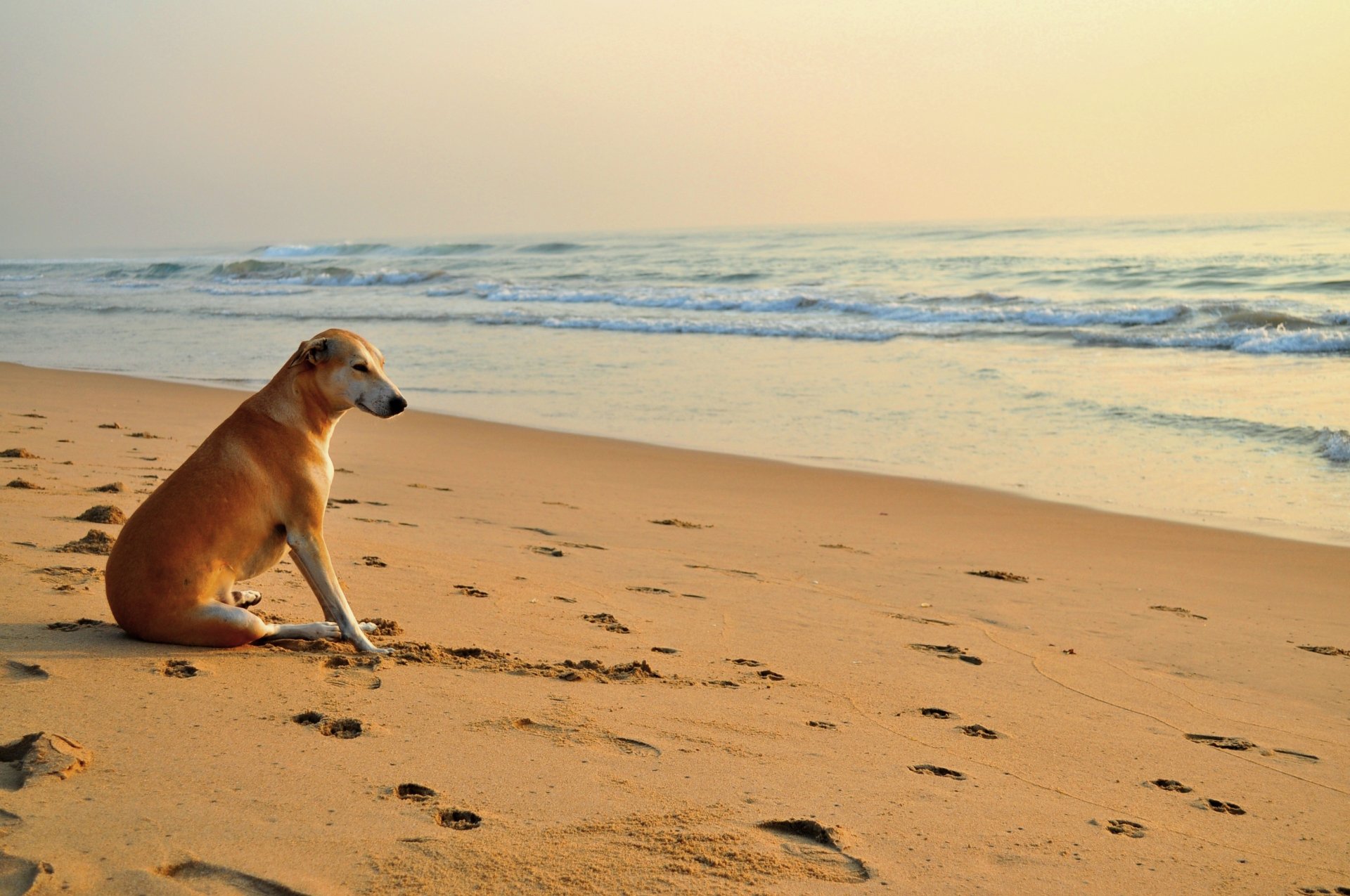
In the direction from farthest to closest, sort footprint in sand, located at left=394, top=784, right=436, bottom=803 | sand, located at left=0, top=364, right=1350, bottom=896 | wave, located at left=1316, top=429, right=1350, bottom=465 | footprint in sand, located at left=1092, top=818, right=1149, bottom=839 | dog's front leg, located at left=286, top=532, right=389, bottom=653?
1. wave, located at left=1316, top=429, right=1350, bottom=465
2. dog's front leg, located at left=286, top=532, right=389, bottom=653
3. footprint in sand, located at left=1092, top=818, right=1149, bottom=839
4. footprint in sand, located at left=394, top=784, right=436, bottom=803
5. sand, located at left=0, top=364, right=1350, bottom=896

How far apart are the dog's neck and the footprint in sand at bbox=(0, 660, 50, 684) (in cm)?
125

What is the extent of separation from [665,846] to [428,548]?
3.86 meters

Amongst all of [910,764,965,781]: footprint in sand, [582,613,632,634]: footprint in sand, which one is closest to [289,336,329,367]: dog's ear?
[582,613,632,634]: footprint in sand

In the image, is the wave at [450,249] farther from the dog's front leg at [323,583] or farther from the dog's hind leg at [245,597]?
the dog's front leg at [323,583]

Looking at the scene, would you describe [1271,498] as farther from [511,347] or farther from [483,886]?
[511,347]

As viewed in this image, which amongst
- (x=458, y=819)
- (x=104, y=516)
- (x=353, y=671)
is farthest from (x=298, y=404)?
(x=104, y=516)

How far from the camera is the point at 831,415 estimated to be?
13.0 meters

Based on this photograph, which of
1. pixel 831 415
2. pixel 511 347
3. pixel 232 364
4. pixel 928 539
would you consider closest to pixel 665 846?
pixel 928 539

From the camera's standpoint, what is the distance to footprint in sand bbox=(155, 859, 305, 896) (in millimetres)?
2314

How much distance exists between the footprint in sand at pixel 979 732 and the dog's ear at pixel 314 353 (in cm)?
298

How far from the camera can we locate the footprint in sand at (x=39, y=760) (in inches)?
107

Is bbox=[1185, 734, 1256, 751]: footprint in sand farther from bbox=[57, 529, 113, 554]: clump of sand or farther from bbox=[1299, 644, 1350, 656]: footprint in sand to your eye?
bbox=[57, 529, 113, 554]: clump of sand

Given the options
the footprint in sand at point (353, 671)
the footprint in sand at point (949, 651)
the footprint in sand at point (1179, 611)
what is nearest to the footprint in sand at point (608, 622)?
the footprint in sand at point (353, 671)

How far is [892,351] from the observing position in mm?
19141
